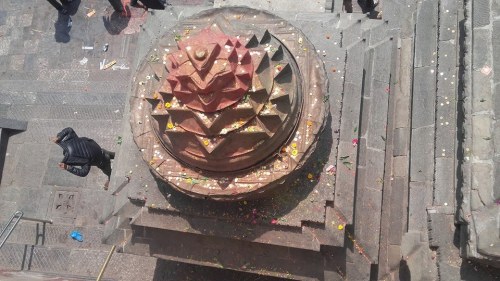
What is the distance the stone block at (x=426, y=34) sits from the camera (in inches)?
299

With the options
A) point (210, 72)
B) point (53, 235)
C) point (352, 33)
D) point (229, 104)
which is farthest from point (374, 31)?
point (53, 235)

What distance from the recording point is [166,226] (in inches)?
258

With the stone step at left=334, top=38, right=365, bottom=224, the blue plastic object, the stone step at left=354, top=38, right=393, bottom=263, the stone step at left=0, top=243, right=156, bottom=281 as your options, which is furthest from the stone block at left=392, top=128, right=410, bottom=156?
the blue plastic object

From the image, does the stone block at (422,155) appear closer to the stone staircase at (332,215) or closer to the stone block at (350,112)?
the stone staircase at (332,215)

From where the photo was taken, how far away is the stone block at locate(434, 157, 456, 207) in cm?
653

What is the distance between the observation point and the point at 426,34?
25.5 ft

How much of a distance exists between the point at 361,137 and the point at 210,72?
3414 millimetres

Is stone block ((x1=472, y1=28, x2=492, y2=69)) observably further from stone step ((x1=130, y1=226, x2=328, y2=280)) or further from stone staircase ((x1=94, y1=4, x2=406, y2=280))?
stone step ((x1=130, y1=226, x2=328, y2=280))

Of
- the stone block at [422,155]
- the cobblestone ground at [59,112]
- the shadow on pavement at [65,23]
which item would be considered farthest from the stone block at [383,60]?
the shadow on pavement at [65,23]

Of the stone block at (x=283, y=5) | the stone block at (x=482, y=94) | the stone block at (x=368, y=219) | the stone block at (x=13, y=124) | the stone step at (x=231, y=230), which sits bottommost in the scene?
the stone step at (x=231, y=230)

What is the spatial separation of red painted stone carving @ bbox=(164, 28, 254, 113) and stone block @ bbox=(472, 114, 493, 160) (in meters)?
3.43

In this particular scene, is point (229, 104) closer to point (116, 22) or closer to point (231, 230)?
point (231, 230)

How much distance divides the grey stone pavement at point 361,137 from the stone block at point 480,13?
0.01m

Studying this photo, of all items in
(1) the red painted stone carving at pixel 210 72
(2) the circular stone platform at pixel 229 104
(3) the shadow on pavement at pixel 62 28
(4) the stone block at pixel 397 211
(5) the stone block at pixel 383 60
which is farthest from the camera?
(3) the shadow on pavement at pixel 62 28
